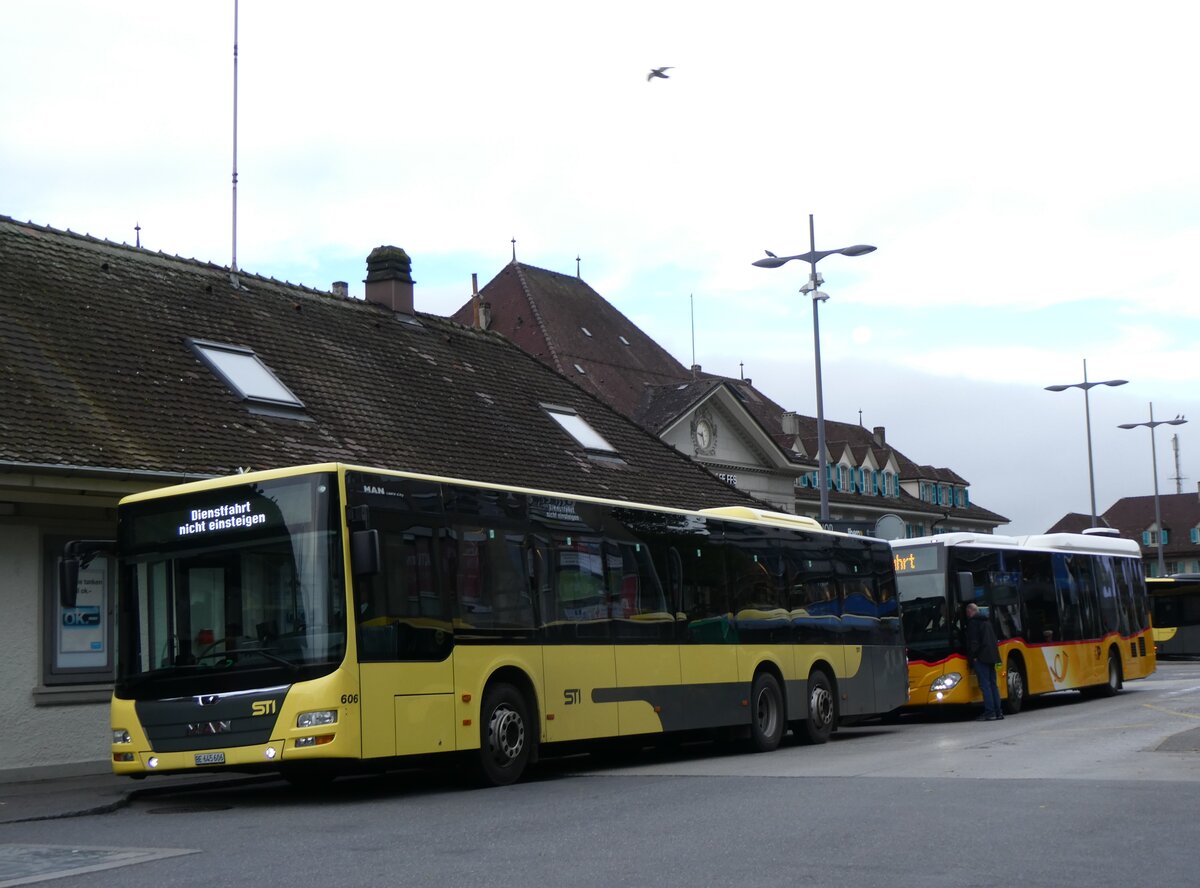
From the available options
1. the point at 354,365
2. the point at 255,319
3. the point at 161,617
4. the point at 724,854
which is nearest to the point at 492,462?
the point at 354,365

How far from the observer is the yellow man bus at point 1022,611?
24.6 meters

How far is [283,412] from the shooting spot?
21.9 metres

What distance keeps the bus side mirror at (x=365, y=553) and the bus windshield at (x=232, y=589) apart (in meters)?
0.23

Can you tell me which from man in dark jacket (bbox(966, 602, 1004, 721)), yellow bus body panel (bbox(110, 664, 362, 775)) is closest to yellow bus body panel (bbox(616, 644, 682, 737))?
yellow bus body panel (bbox(110, 664, 362, 775))

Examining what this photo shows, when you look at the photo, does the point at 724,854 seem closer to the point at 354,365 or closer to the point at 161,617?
the point at 161,617

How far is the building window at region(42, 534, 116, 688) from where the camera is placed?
1752 cm

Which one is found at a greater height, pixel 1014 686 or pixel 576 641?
pixel 576 641

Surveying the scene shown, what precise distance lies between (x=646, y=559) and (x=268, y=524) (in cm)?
498

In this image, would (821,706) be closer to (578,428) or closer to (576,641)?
(576,641)

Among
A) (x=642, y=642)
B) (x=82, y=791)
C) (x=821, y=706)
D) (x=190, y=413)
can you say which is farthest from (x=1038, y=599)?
(x=82, y=791)

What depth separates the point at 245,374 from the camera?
73.6ft

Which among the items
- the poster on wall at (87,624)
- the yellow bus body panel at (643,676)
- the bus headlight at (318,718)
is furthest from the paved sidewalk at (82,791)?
the yellow bus body panel at (643,676)

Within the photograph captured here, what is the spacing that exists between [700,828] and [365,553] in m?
3.79

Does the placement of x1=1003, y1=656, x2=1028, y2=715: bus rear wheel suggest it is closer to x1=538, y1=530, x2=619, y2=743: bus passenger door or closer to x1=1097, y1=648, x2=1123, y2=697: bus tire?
x1=1097, y1=648, x2=1123, y2=697: bus tire
